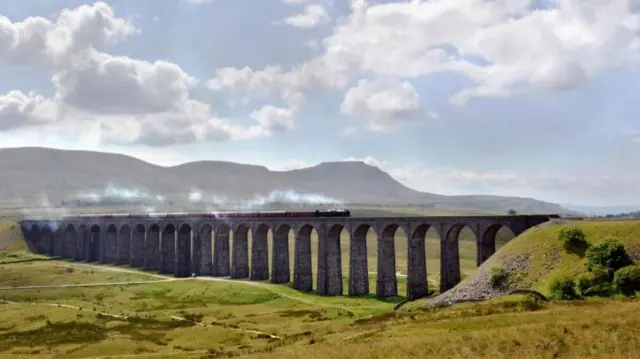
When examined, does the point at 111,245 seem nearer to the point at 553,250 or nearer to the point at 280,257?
the point at 280,257

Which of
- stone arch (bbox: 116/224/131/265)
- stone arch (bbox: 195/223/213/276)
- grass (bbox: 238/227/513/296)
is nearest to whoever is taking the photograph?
grass (bbox: 238/227/513/296)

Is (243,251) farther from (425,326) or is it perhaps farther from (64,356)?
(425,326)

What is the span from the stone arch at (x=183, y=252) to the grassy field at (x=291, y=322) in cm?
802

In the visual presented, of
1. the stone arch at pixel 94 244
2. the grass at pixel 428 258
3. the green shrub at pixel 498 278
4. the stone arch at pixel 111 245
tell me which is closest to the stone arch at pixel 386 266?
the grass at pixel 428 258

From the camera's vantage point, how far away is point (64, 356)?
48781 mm

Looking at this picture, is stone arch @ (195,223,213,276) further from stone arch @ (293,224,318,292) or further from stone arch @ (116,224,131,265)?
stone arch @ (116,224,131,265)

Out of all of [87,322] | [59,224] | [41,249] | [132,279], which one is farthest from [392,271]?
[41,249]

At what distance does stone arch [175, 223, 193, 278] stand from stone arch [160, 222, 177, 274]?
397 cm

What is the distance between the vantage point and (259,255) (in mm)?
98812

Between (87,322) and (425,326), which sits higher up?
(425,326)

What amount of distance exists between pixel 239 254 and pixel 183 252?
1681 centimetres

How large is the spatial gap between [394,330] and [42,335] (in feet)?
124

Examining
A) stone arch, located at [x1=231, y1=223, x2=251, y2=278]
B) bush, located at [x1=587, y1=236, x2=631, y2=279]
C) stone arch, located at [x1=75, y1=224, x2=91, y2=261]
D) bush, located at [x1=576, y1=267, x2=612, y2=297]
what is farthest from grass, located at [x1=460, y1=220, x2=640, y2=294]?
stone arch, located at [x1=75, y1=224, x2=91, y2=261]

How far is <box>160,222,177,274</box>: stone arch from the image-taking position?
117125mm
